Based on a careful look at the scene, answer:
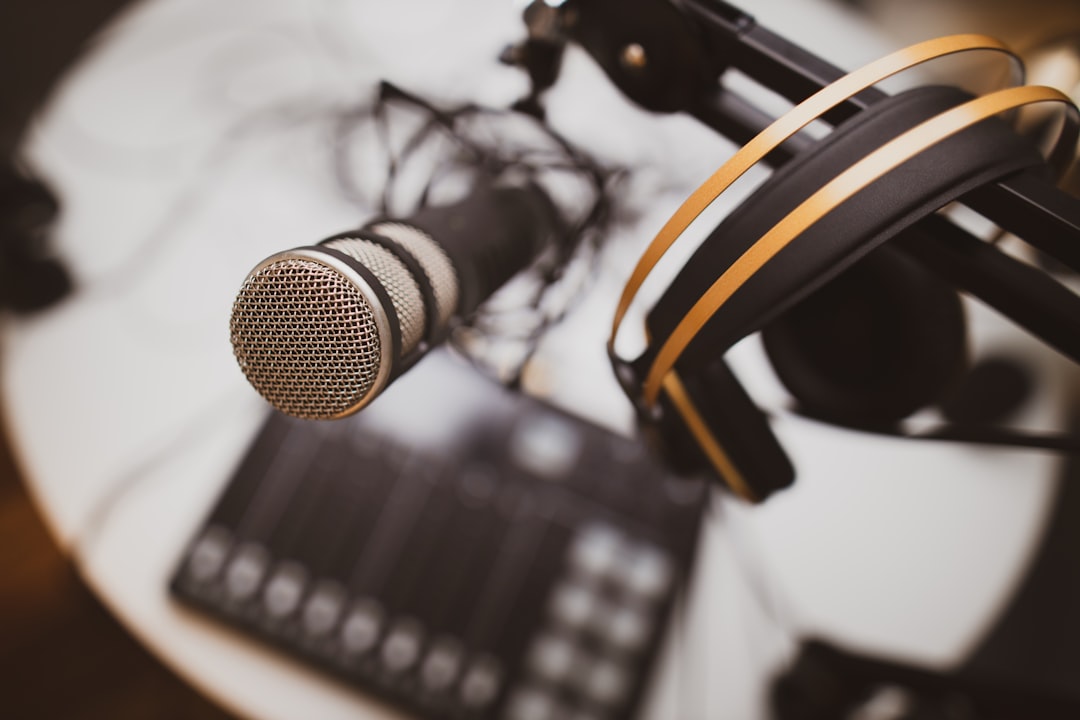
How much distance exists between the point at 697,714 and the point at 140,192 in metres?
0.64

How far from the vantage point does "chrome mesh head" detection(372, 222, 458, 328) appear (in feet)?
1.04

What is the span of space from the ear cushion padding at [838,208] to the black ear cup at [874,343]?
12 centimetres

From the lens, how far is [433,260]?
0.33 metres

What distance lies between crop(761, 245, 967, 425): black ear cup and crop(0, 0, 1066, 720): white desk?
13cm

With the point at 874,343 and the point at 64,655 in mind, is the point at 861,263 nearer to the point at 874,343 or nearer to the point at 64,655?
the point at 874,343

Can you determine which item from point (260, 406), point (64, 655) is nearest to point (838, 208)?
point (260, 406)

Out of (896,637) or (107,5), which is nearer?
(896,637)

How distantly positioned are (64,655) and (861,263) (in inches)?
37.6

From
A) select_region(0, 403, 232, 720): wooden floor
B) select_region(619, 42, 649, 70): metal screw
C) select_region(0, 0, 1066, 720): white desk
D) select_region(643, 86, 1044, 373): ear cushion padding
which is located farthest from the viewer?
select_region(0, 403, 232, 720): wooden floor

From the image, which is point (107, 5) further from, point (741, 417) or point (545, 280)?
point (741, 417)

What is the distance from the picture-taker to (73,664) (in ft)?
2.76

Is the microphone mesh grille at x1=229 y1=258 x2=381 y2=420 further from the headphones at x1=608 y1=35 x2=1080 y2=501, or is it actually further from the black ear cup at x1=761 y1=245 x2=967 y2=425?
the black ear cup at x1=761 y1=245 x2=967 y2=425

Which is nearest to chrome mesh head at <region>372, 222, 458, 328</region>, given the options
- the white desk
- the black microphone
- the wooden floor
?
the black microphone

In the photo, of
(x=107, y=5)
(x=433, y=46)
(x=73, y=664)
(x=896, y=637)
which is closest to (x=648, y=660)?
(x=896, y=637)
